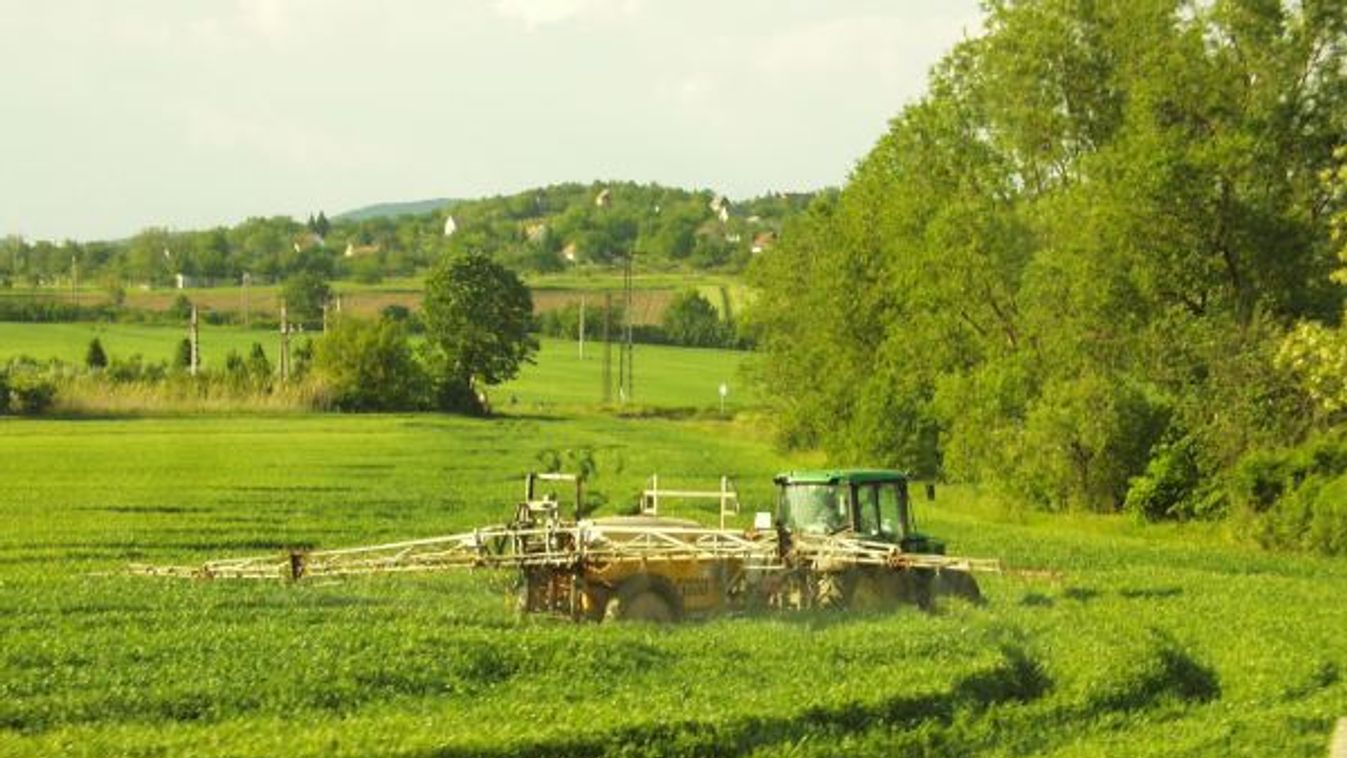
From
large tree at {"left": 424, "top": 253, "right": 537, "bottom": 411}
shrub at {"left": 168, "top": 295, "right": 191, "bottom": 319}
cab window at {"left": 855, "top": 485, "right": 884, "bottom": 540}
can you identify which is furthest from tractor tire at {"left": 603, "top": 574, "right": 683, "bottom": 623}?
→ shrub at {"left": 168, "top": 295, "right": 191, "bottom": 319}

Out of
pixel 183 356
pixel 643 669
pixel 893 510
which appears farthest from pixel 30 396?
pixel 643 669

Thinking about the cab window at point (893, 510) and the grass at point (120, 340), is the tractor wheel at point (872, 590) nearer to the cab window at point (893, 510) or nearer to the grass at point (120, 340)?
the cab window at point (893, 510)

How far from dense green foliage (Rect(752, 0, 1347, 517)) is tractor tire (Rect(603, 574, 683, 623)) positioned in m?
25.4

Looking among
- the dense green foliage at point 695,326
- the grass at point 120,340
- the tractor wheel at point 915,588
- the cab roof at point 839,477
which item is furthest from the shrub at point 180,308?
the tractor wheel at point 915,588

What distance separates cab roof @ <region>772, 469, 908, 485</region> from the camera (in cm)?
2780

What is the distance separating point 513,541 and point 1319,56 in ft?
115

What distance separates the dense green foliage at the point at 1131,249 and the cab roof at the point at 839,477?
807 inches

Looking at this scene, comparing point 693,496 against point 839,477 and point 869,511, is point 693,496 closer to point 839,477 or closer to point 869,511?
point 839,477

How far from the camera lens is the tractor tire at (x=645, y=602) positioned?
2433 centimetres

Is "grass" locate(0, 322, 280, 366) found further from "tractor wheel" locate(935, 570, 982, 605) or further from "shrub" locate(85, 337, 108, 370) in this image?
"tractor wheel" locate(935, 570, 982, 605)

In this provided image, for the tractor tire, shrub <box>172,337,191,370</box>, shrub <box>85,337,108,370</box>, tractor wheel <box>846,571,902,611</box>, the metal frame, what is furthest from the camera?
shrub <box>172,337,191,370</box>

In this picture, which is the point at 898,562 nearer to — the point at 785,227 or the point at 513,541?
the point at 513,541

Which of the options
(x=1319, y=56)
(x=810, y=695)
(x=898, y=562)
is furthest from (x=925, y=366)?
(x=810, y=695)

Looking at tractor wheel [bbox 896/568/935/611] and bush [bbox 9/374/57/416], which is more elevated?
tractor wheel [bbox 896/568/935/611]
